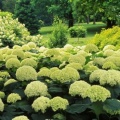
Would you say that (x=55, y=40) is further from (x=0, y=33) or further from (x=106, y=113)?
(x=106, y=113)

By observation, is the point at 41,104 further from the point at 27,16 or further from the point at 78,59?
the point at 27,16

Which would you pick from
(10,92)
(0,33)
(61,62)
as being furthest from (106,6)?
(10,92)

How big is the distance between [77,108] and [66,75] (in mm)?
319

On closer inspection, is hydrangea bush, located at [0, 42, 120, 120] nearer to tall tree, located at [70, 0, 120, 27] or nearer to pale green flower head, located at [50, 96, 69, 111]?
pale green flower head, located at [50, 96, 69, 111]

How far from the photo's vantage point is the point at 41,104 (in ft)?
6.91

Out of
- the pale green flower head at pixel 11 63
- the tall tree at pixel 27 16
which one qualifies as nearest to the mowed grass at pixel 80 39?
the tall tree at pixel 27 16

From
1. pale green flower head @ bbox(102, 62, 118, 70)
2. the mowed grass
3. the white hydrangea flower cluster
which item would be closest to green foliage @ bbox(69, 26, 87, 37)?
the mowed grass

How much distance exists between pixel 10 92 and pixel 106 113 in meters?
0.75

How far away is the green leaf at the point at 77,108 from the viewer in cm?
205

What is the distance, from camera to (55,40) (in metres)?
15.1

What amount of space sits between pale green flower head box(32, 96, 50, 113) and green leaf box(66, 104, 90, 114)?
14 cm

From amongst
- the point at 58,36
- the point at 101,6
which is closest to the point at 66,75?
the point at 101,6

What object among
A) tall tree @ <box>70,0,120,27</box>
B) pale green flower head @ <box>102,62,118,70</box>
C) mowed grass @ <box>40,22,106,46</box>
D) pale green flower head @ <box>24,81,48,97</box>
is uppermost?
pale green flower head @ <box>102,62,118,70</box>

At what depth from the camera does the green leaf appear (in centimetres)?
205
